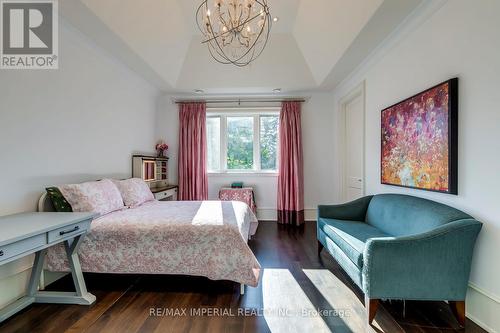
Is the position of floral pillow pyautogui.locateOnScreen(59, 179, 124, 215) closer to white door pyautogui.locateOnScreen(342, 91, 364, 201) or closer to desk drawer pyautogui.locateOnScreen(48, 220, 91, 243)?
desk drawer pyautogui.locateOnScreen(48, 220, 91, 243)

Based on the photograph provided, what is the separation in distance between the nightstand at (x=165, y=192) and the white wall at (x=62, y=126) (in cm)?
53

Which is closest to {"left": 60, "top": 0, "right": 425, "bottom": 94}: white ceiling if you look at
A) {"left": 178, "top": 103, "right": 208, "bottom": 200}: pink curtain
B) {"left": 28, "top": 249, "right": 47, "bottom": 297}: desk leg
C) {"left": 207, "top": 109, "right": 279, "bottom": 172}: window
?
{"left": 178, "top": 103, "right": 208, "bottom": 200}: pink curtain

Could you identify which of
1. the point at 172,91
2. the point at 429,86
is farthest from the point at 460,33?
the point at 172,91

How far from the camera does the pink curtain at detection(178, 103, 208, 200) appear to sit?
4.60 meters

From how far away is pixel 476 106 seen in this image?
1.67m

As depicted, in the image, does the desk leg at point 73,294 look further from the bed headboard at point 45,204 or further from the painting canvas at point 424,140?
the painting canvas at point 424,140

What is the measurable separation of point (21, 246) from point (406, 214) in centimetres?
295

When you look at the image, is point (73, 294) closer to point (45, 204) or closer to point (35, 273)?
point (35, 273)

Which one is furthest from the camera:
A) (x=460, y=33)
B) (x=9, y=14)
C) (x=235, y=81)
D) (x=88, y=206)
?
(x=235, y=81)

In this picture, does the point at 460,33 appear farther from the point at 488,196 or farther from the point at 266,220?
the point at 266,220

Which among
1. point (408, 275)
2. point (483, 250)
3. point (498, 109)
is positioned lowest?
point (408, 275)

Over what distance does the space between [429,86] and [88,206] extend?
3.37 metres

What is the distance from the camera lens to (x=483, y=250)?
5.35 ft

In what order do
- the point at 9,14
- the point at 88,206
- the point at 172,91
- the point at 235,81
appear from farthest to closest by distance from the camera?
the point at 172,91 < the point at 235,81 < the point at 88,206 < the point at 9,14
